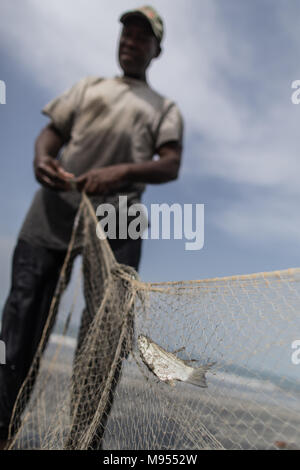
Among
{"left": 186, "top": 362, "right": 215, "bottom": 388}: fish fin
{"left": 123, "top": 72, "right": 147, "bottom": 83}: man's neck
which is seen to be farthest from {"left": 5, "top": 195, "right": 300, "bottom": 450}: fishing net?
{"left": 123, "top": 72, "right": 147, "bottom": 83}: man's neck

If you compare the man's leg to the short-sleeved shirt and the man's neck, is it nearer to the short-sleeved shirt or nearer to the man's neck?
the short-sleeved shirt

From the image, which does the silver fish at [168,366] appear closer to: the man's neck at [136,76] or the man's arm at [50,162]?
the man's arm at [50,162]

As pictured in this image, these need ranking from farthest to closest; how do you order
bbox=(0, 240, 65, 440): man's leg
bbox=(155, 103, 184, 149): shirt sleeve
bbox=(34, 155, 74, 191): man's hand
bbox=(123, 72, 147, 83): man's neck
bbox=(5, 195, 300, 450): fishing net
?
bbox=(123, 72, 147, 83): man's neck
bbox=(155, 103, 184, 149): shirt sleeve
bbox=(34, 155, 74, 191): man's hand
bbox=(0, 240, 65, 440): man's leg
bbox=(5, 195, 300, 450): fishing net

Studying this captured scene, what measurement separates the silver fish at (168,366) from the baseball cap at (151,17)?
6.31ft

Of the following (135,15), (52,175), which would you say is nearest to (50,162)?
(52,175)

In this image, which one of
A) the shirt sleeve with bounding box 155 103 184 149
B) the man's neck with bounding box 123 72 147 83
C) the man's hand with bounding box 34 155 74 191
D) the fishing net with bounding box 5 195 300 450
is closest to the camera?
the fishing net with bounding box 5 195 300 450

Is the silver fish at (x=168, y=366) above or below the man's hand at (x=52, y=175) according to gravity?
below

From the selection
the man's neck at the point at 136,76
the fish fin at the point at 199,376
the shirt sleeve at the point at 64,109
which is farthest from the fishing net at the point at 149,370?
the man's neck at the point at 136,76

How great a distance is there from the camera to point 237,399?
1.18 m

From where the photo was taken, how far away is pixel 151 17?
8.17 ft

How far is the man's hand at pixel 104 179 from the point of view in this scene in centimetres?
217

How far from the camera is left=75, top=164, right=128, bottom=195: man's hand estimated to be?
2166 millimetres

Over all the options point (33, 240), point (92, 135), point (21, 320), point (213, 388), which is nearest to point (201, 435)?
point (213, 388)

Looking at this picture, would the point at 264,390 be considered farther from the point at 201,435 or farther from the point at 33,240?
the point at 33,240
